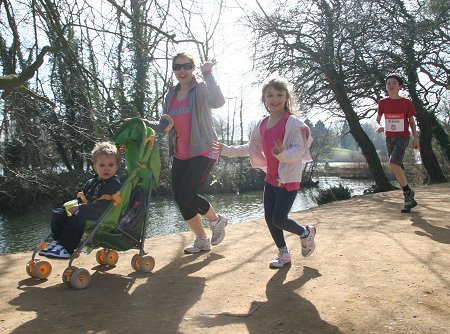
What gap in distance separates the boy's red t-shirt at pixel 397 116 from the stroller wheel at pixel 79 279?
4522 mm

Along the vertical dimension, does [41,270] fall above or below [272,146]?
below

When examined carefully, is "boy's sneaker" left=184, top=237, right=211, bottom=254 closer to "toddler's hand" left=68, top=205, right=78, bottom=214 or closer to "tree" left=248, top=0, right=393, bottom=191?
"toddler's hand" left=68, top=205, right=78, bottom=214

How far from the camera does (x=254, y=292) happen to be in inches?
120

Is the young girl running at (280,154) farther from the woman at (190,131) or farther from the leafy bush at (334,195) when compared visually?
the leafy bush at (334,195)

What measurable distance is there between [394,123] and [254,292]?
12.8 feet

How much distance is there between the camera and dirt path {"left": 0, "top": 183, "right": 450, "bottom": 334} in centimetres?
247

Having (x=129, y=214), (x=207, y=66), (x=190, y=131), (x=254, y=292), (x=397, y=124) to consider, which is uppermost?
(x=207, y=66)

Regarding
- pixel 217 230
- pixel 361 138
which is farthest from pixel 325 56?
pixel 217 230

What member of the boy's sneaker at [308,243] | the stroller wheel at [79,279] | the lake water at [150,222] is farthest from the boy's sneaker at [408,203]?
the lake water at [150,222]

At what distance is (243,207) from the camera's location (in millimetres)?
16344

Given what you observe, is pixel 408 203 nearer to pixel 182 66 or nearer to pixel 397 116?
pixel 397 116

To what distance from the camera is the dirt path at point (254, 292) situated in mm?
2473

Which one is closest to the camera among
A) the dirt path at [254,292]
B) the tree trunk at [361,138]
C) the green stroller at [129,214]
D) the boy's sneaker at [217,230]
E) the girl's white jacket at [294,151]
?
the dirt path at [254,292]

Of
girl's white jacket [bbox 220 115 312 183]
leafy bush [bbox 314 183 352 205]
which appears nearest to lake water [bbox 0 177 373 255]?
leafy bush [bbox 314 183 352 205]
